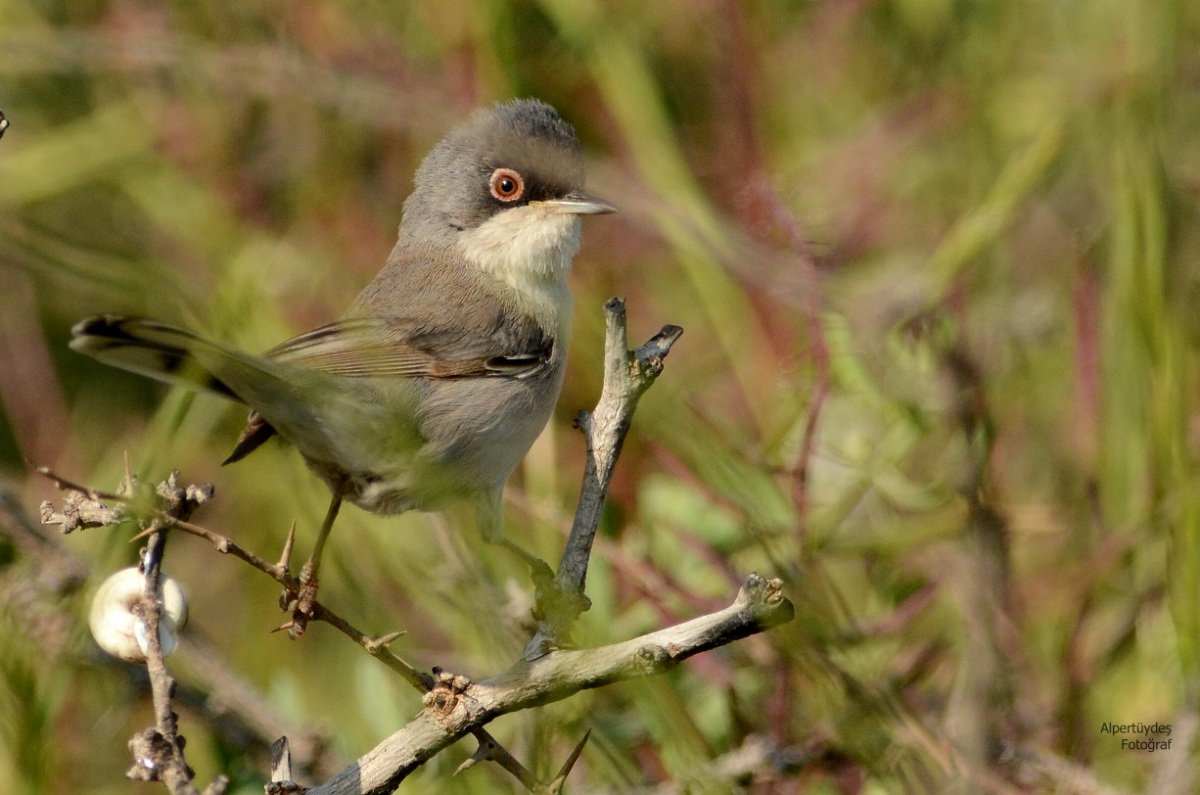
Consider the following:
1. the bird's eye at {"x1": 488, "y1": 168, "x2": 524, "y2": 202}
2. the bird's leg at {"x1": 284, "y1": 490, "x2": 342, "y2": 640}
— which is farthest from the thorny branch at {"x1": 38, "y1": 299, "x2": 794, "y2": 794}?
the bird's eye at {"x1": 488, "y1": 168, "x2": 524, "y2": 202}

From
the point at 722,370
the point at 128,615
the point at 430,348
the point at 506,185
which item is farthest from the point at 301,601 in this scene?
the point at 722,370

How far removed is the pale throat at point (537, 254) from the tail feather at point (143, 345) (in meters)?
1.13

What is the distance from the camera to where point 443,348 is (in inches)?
132

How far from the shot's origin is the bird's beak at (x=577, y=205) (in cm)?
349

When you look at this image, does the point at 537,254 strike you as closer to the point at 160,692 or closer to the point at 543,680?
the point at 543,680

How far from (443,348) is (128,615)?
5.22ft

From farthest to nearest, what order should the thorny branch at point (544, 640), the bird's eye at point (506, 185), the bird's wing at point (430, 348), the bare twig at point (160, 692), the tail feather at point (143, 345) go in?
the bird's eye at point (506, 185) < the bird's wing at point (430, 348) < the tail feather at point (143, 345) < the thorny branch at point (544, 640) < the bare twig at point (160, 692)

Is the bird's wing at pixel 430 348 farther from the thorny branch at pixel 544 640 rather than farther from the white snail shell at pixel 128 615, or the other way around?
the white snail shell at pixel 128 615

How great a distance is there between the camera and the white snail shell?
6.04ft

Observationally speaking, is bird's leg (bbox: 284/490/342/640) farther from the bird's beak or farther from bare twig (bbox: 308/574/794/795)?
the bird's beak

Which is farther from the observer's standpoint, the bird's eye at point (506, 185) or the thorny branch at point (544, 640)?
the bird's eye at point (506, 185)

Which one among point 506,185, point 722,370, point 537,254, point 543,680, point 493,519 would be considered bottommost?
point 543,680

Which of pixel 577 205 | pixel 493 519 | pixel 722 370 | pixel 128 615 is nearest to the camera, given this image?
pixel 128 615

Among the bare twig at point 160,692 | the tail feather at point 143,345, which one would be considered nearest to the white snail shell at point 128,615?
the bare twig at point 160,692
